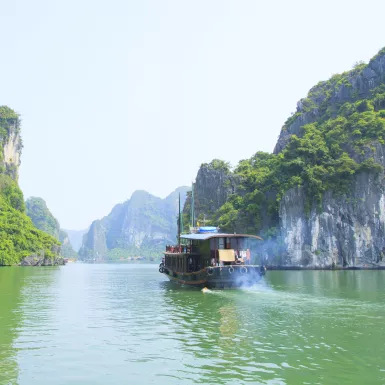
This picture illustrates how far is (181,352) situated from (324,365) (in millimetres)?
3932

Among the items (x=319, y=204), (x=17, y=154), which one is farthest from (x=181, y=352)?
(x=17, y=154)

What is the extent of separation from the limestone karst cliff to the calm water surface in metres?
45.6

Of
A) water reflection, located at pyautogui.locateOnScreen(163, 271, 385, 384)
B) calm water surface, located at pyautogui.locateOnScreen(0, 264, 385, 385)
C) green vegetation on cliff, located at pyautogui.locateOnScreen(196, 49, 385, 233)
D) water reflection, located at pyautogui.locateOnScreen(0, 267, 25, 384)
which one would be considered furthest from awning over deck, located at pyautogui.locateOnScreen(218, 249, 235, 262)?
green vegetation on cliff, located at pyautogui.locateOnScreen(196, 49, 385, 233)

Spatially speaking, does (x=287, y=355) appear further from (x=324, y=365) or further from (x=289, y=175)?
(x=289, y=175)

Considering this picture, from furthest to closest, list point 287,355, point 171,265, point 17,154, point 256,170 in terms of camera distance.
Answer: point 17,154, point 256,170, point 171,265, point 287,355

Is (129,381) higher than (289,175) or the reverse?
the reverse

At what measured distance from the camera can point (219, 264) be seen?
103 ft

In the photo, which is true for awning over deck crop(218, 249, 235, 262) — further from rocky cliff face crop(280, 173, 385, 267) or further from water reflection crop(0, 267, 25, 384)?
rocky cliff face crop(280, 173, 385, 267)

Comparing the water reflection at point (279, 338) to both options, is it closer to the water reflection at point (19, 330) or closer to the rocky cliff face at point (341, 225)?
the water reflection at point (19, 330)

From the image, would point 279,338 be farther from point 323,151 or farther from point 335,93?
point 335,93

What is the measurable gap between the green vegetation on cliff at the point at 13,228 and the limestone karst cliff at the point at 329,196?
45205 millimetres

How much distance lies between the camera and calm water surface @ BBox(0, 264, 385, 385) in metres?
10.5

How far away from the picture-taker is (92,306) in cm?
2375

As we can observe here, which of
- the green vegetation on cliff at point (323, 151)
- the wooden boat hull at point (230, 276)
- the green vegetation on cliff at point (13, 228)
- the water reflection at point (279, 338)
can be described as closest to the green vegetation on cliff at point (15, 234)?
the green vegetation on cliff at point (13, 228)
